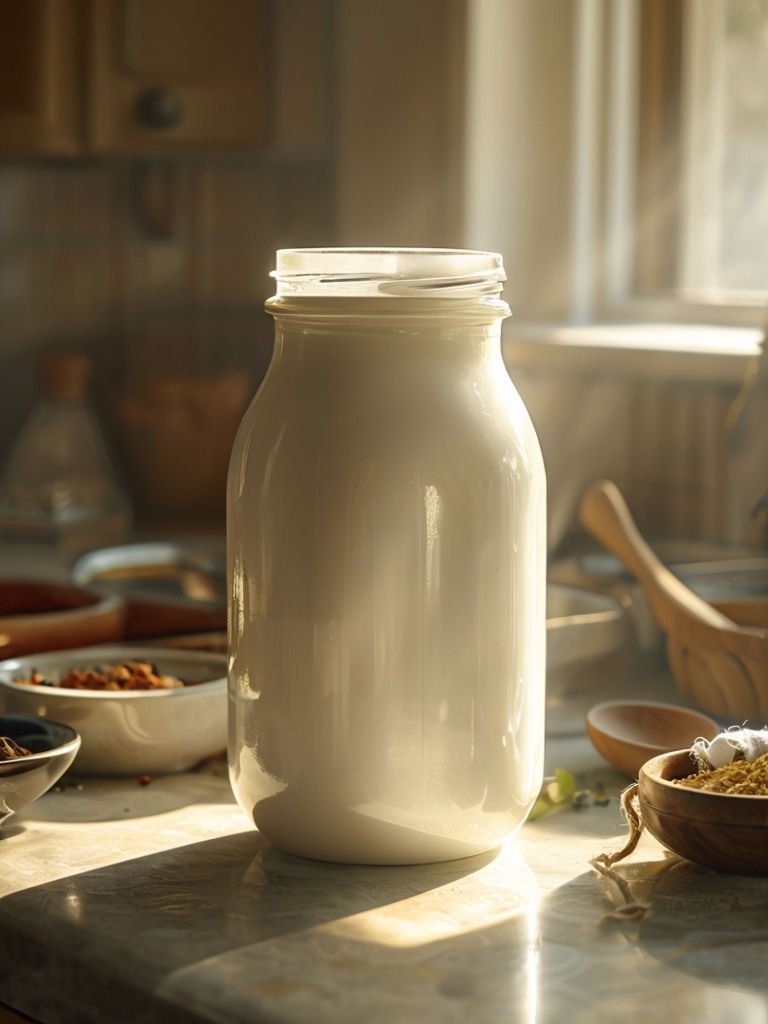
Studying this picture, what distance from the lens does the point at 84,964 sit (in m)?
0.67

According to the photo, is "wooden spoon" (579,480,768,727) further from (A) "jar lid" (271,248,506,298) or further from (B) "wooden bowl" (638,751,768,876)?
(A) "jar lid" (271,248,506,298)

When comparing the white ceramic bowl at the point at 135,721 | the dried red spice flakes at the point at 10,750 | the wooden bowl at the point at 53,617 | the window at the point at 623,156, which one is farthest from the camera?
the window at the point at 623,156

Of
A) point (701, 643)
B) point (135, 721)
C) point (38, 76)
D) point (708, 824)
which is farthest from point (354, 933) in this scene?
point (38, 76)

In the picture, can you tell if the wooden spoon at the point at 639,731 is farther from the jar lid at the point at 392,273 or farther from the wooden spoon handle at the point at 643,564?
the jar lid at the point at 392,273

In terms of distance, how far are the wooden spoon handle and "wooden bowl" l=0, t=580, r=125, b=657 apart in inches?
17.3

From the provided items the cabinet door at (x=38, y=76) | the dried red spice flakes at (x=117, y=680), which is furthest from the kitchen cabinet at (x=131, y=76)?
the dried red spice flakes at (x=117, y=680)

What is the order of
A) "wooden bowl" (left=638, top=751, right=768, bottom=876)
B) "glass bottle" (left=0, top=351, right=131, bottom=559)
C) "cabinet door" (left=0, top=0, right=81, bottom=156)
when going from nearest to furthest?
"wooden bowl" (left=638, top=751, right=768, bottom=876) → "cabinet door" (left=0, top=0, right=81, bottom=156) → "glass bottle" (left=0, top=351, right=131, bottom=559)

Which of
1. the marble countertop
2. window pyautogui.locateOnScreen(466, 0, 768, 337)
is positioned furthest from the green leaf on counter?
window pyautogui.locateOnScreen(466, 0, 768, 337)

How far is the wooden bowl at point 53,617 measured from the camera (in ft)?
4.13

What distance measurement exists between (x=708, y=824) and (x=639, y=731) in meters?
0.23

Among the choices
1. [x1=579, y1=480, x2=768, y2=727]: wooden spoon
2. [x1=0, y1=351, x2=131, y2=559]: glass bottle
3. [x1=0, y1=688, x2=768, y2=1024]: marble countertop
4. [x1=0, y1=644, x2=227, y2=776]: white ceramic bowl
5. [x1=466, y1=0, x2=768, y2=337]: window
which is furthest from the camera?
[x1=0, y1=351, x2=131, y2=559]: glass bottle

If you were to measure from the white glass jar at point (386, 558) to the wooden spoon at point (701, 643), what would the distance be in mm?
345

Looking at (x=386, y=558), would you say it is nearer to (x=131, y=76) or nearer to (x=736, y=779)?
(x=736, y=779)

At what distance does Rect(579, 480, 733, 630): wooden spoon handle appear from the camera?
114 centimetres
